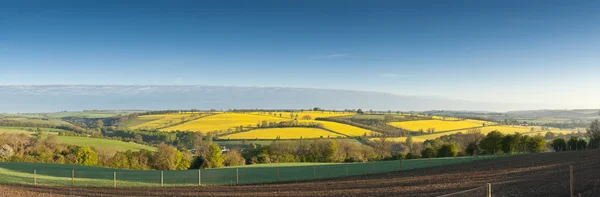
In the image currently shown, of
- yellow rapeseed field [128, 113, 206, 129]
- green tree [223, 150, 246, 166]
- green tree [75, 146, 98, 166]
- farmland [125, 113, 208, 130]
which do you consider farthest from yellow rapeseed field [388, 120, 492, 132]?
green tree [75, 146, 98, 166]

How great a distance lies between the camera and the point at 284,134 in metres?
98.4

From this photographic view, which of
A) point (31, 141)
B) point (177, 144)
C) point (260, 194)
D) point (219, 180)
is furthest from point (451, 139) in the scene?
point (31, 141)

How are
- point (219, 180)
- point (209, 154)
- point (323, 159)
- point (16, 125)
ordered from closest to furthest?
point (219, 180) → point (209, 154) → point (323, 159) → point (16, 125)

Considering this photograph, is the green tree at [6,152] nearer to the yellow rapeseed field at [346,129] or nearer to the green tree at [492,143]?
the yellow rapeseed field at [346,129]

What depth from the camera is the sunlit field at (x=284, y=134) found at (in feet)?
317

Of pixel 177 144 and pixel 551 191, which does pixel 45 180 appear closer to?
pixel 551 191

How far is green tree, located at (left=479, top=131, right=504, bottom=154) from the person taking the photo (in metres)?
75.9

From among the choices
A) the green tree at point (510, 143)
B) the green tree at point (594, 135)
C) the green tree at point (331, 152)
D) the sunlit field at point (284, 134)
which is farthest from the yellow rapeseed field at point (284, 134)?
the green tree at point (594, 135)

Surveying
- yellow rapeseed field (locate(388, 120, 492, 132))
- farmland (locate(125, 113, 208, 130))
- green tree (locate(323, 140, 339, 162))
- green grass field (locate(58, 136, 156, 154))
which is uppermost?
farmland (locate(125, 113, 208, 130))

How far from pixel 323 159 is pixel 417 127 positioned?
165 feet

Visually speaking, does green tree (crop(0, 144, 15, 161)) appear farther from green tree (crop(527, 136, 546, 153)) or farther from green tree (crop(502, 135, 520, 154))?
green tree (crop(527, 136, 546, 153))

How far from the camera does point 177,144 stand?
311ft

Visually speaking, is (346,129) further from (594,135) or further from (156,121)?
(156,121)

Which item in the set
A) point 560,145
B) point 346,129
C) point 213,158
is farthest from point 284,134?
point 560,145
